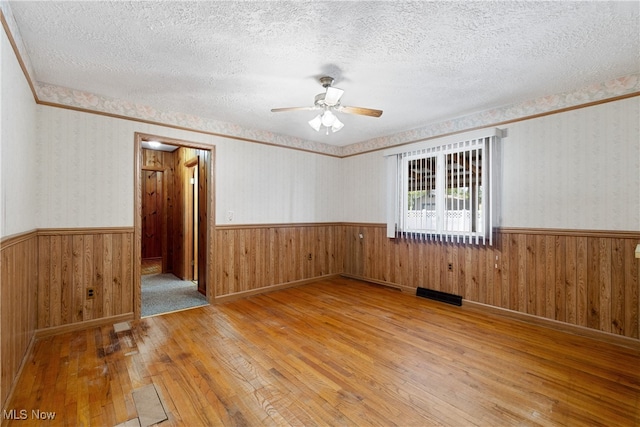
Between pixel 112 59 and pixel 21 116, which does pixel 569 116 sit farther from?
pixel 21 116

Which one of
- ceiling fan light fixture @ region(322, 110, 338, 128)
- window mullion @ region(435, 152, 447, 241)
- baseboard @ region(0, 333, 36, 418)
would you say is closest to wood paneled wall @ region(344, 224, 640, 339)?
window mullion @ region(435, 152, 447, 241)

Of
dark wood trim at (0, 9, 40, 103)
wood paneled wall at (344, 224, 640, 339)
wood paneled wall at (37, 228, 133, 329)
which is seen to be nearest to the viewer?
dark wood trim at (0, 9, 40, 103)

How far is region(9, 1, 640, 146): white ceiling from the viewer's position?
6.04 ft

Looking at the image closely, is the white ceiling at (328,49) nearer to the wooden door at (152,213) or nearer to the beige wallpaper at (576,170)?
the beige wallpaper at (576,170)

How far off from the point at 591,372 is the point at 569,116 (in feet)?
8.10

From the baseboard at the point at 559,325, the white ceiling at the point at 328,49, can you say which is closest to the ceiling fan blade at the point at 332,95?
the white ceiling at the point at 328,49

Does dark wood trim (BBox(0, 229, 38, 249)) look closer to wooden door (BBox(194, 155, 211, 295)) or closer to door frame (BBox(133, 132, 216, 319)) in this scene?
door frame (BBox(133, 132, 216, 319))

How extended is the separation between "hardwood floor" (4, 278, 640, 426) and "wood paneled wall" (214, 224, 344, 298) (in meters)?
0.89

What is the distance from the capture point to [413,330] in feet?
10.0

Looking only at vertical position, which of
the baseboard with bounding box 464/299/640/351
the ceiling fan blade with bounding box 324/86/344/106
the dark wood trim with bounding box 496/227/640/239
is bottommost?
the baseboard with bounding box 464/299/640/351

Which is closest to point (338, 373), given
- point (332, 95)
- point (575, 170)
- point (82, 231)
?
point (332, 95)

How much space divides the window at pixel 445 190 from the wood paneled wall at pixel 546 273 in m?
0.24

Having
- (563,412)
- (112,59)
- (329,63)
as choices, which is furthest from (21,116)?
(563,412)

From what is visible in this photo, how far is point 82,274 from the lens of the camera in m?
3.07
